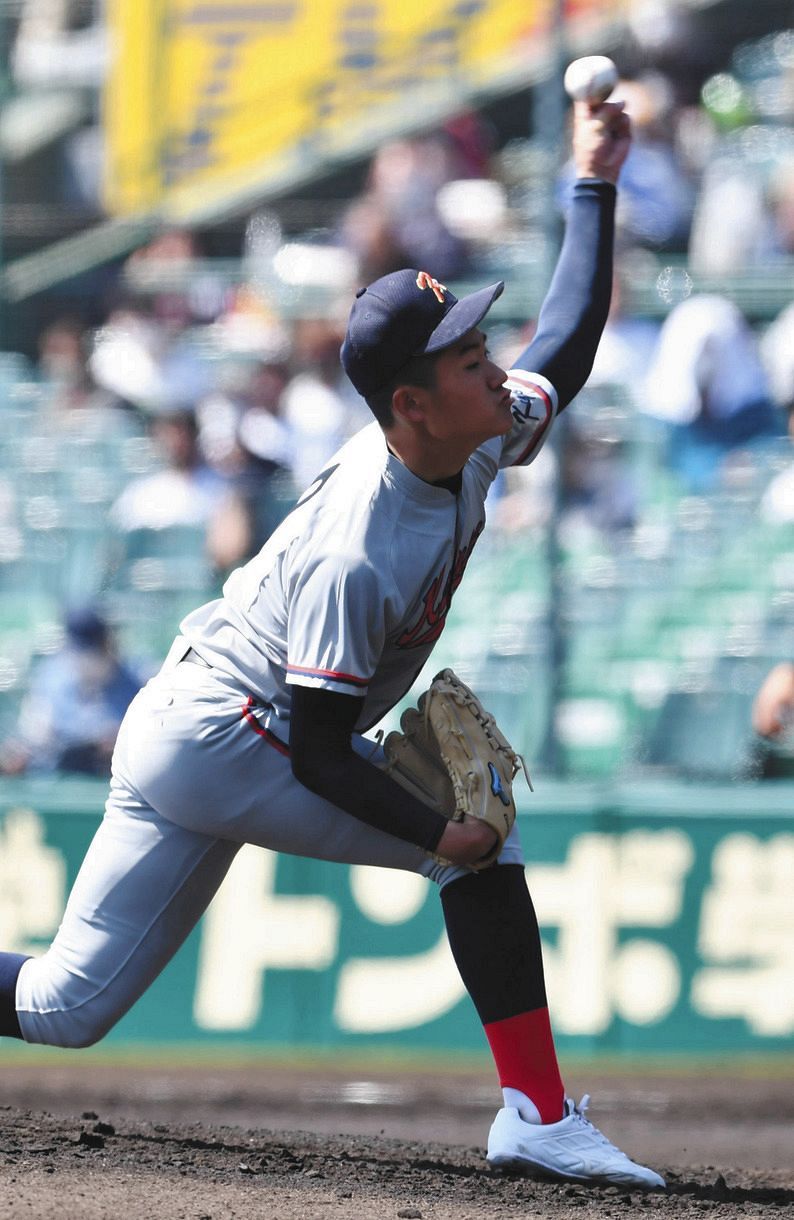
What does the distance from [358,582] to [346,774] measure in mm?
333

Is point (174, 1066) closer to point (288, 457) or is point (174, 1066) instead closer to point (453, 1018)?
point (453, 1018)

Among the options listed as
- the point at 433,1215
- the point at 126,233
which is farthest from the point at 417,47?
the point at 433,1215

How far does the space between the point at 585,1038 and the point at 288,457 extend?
263 cm

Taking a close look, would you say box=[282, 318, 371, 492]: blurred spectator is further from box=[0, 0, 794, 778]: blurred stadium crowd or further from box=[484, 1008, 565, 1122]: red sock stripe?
box=[484, 1008, 565, 1122]: red sock stripe

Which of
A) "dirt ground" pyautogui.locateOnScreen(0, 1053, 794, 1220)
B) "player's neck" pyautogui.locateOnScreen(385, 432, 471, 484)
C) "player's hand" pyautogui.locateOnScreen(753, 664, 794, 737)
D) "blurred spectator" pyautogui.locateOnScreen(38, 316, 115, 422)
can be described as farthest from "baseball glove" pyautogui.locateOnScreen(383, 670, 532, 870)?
"blurred spectator" pyautogui.locateOnScreen(38, 316, 115, 422)

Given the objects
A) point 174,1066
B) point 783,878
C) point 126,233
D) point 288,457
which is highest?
point 126,233

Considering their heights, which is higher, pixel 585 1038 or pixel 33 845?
pixel 33 845

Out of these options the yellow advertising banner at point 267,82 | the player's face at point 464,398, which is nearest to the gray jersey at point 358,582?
the player's face at point 464,398

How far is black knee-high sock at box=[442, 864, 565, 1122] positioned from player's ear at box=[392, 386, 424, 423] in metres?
0.86

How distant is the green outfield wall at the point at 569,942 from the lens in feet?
Answer: 19.6

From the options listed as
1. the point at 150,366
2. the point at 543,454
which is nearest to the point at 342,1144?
the point at 543,454

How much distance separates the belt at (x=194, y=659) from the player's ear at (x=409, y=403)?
0.63 m

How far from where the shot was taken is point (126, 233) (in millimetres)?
7547

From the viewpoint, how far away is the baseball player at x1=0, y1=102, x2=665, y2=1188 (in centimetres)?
293
